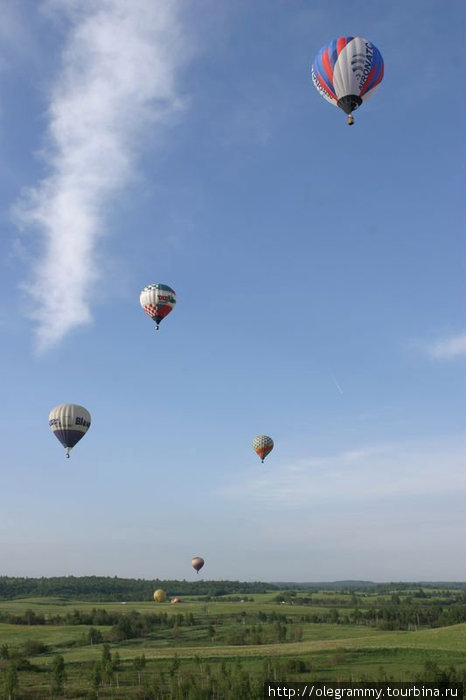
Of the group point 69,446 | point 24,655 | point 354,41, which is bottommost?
point 24,655

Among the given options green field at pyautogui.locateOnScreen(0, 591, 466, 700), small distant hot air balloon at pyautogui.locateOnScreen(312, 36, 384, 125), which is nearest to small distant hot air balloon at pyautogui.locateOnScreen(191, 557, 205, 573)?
green field at pyautogui.locateOnScreen(0, 591, 466, 700)

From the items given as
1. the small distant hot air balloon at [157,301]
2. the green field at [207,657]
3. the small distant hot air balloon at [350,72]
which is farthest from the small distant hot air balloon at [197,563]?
the small distant hot air balloon at [350,72]

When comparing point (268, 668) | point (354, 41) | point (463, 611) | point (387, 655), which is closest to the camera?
point (354, 41)

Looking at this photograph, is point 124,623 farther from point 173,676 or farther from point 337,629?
point 173,676

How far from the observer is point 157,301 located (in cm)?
7938

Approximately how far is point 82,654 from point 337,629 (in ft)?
215

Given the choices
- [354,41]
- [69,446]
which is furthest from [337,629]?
[354,41]

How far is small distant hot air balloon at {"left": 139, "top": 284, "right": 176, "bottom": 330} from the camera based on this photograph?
79488mm

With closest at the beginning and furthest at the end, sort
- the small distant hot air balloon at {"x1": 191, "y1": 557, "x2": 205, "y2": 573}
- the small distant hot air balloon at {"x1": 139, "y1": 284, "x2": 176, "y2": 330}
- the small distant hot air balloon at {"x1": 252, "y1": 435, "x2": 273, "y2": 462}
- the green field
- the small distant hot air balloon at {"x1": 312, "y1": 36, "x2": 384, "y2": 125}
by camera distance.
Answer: the small distant hot air balloon at {"x1": 312, "y1": 36, "x2": 384, "y2": 125} → the green field → the small distant hot air balloon at {"x1": 139, "y1": 284, "x2": 176, "y2": 330} → the small distant hot air balloon at {"x1": 252, "y1": 435, "x2": 273, "y2": 462} → the small distant hot air balloon at {"x1": 191, "y1": 557, "x2": 205, "y2": 573}

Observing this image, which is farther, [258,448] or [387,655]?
[258,448]

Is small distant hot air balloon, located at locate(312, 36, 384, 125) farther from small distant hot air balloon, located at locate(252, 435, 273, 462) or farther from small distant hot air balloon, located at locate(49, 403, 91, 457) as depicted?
small distant hot air balloon, located at locate(252, 435, 273, 462)

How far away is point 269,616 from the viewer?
18750 cm

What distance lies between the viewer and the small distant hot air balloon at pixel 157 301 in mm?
79488

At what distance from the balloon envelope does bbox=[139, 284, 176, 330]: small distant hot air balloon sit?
32937mm
